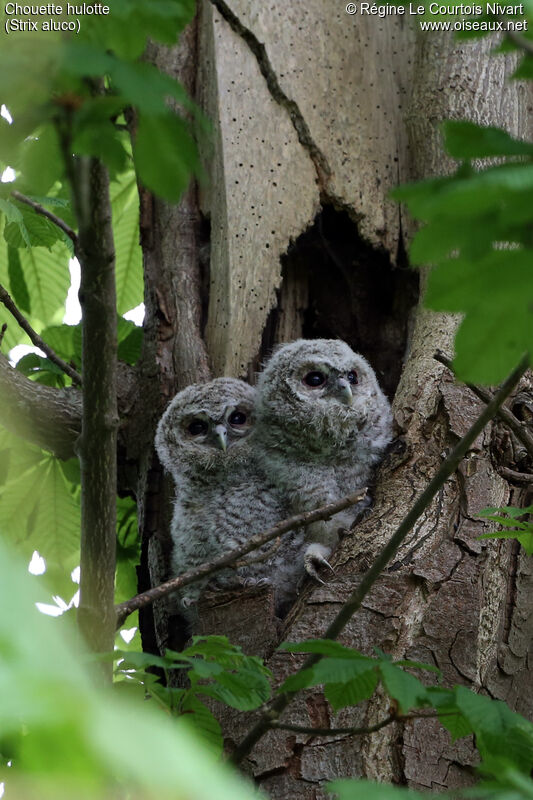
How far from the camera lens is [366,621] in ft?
8.39

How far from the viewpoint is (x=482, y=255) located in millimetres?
1107

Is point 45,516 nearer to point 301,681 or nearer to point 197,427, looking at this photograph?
point 197,427

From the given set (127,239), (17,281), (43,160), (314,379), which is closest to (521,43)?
(43,160)

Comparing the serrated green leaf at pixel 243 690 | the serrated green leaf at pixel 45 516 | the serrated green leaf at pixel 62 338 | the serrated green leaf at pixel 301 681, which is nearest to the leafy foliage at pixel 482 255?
the serrated green leaf at pixel 301 681

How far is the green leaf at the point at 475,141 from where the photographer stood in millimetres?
1213

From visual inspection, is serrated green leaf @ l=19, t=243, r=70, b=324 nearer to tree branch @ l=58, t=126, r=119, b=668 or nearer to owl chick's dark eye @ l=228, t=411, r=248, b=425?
owl chick's dark eye @ l=228, t=411, r=248, b=425

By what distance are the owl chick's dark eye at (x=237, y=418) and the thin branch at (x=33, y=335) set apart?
670mm

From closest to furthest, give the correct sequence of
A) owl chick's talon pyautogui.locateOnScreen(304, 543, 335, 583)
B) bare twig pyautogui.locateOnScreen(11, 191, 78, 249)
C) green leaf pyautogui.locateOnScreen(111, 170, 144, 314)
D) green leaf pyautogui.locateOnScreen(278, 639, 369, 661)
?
green leaf pyautogui.locateOnScreen(278, 639, 369, 661)
bare twig pyautogui.locateOnScreen(11, 191, 78, 249)
owl chick's talon pyautogui.locateOnScreen(304, 543, 335, 583)
green leaf pyautogui.locateOnScreen(111, 170, 144, 314)

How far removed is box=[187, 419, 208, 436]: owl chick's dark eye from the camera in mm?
3715

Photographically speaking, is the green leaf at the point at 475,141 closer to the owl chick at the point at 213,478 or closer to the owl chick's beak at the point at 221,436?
the owl chick at the point at 213,478

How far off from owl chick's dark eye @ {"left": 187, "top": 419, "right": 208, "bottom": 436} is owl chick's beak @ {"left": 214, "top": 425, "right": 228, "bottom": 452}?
0.18 ft

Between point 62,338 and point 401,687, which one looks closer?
point 401,687

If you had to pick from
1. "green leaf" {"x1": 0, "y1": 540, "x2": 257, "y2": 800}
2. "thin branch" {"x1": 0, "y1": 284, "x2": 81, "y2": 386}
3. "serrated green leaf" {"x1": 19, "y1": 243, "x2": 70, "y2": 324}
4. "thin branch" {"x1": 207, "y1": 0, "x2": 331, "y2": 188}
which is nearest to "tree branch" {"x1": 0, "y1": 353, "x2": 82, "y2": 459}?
"thin branch" {"x1": 0, "y1": 284, "x2": 81, "y2": 386}

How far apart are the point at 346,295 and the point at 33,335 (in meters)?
1.62
